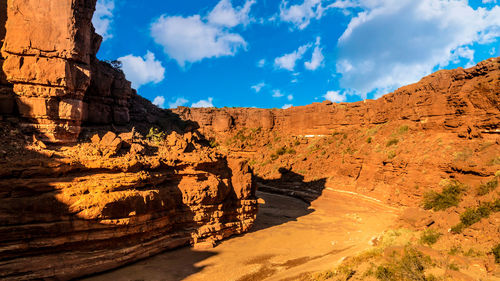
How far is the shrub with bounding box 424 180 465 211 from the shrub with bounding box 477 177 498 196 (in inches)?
43.8

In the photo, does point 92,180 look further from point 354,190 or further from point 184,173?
point 354,190

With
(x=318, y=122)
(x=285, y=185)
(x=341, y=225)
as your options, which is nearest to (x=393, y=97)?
(x=318, y=122)

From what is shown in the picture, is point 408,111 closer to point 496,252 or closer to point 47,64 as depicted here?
point 496,252

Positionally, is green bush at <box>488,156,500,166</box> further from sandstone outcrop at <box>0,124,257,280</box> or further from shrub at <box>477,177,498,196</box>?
sandstone outcrop at <box>0,124,257,280</box>

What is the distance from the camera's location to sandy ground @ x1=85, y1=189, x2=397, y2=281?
9.11m

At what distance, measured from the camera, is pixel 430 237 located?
1041cm

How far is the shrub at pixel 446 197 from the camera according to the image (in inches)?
537

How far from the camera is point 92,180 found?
835 cm

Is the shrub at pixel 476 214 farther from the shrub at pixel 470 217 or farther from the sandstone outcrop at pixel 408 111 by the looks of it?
the sandstone outcrop at pixel 408 111

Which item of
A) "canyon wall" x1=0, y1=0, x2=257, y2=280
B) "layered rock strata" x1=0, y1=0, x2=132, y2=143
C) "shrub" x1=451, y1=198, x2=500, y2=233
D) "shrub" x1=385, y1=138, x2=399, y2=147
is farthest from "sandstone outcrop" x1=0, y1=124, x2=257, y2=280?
"shrub" x1=385, y1=138, x2=399, y2=147

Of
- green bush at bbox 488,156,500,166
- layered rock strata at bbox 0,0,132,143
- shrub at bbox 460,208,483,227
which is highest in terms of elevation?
layered rock strata at bbox 0,0,132,143

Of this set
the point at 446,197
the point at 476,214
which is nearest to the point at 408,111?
the point at 446,197

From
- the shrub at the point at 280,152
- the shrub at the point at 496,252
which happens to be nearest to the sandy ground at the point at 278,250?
the shrub at the point at 496,252

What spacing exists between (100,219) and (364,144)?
26723 millimetres
